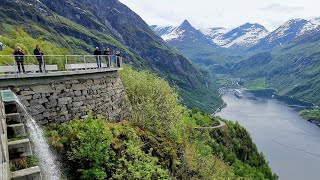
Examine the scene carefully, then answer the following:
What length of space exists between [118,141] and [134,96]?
63.9 ft

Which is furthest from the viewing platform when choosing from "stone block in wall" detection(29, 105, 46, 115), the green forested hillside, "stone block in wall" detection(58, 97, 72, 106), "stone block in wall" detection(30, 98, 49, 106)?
the green forested hillside

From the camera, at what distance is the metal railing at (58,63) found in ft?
89.8

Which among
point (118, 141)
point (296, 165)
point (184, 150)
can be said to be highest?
point (118, 141)

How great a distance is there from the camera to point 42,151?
24.2m

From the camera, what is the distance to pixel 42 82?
92.2ft

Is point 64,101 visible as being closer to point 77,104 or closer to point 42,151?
point 77,104

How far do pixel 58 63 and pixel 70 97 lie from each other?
427 centimetres

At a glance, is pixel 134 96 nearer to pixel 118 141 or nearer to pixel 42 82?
pixel 118 141

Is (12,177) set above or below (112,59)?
below

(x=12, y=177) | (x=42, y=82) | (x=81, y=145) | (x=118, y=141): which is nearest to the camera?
(x=12, y=177)

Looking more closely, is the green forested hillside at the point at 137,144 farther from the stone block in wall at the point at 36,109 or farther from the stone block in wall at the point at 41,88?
the stone block in wall at the point at 41,88

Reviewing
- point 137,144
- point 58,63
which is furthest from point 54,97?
point 137,144

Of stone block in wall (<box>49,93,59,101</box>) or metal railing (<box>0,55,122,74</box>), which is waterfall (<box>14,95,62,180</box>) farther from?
metal railing (<box>0,55,122,74</box>)

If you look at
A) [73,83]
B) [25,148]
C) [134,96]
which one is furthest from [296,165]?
[25,148]
